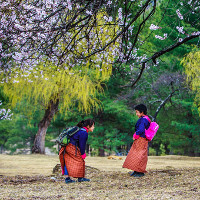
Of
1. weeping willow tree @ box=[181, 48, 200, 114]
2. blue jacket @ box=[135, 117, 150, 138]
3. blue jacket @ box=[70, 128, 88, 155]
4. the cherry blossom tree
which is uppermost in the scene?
weeping willow tree @ box=[181, 48, 200, 114]

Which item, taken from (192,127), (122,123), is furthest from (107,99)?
(192,127)

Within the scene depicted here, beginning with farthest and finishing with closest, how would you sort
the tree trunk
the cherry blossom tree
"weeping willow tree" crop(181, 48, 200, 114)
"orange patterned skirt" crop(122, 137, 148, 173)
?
the tree trunk → "weeping willow tree" crop(181, 48, 200, 114) → "orange patterned skirt" crop(122, 137, 148, 173) → the cherry blossom tree

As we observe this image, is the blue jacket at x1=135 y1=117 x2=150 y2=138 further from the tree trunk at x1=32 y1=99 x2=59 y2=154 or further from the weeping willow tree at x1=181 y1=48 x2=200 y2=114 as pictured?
the tree trunk at x1=32 y1=99 x2=59 y2=154

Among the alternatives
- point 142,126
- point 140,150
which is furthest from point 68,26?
point 140,150

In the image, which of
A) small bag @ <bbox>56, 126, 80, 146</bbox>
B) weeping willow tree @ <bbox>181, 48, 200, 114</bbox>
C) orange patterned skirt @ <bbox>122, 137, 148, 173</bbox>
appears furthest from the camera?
weeping willow tree @ <bbox>181, 48, 200, 114</bbox>

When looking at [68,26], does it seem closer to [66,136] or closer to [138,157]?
[66,136]

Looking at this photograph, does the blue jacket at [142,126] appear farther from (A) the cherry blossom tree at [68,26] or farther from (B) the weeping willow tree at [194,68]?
(B) the weeping willow tree at [194,68]

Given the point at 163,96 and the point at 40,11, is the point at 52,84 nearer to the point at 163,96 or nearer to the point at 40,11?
the point at 163,96

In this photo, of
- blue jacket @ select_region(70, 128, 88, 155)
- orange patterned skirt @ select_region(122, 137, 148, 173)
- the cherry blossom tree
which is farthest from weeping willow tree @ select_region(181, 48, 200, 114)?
blue jacket @ select_region(70, 128, 88, 155)

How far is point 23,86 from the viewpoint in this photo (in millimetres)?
12562

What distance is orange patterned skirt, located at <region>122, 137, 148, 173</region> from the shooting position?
565 centimetres

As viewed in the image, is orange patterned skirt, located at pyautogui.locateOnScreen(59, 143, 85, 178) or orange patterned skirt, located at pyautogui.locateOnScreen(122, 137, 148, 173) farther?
orange patterned skirt, located at pyautogui.locateOnScreen(122, 137, 148, 173)

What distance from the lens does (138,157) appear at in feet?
18.6

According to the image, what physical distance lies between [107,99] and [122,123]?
261cm
